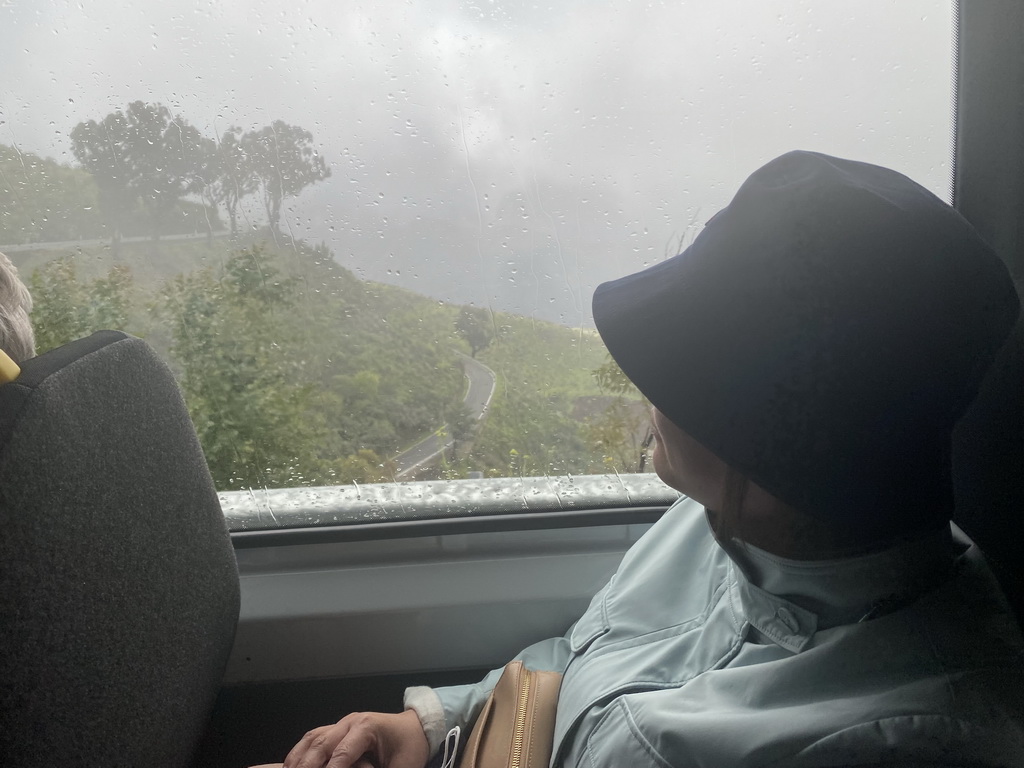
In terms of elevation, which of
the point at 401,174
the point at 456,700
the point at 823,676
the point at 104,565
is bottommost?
the point at 456,700

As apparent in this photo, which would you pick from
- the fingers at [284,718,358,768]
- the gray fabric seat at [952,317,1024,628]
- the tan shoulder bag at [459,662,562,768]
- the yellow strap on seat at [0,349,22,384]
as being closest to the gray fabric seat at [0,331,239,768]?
the yellow strap on seat at [0,349,22,384]

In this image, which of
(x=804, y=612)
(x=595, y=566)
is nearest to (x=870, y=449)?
(x=804, y=612)

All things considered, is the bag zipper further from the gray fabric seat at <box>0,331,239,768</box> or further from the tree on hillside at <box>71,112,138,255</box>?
the tree on hillside at <box>71,112,138,255</box>

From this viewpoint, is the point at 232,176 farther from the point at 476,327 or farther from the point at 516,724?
the point at 516,724

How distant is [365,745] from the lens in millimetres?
1049

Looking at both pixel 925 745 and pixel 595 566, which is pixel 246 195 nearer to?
pixel 595 566

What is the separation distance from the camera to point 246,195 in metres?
1.26

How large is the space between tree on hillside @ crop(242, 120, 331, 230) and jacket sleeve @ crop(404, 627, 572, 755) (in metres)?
0.86

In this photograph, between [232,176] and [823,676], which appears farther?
[232,176]

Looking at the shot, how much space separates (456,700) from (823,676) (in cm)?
64

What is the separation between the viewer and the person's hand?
40.5 inches

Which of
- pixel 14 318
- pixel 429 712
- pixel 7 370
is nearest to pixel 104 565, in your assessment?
pixel 7 370

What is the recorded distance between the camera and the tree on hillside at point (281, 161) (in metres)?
1.22

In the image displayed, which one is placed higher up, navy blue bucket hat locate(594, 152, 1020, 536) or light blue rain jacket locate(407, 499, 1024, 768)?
navy blue bucket hat locate(594, 152, 1020, 536)
